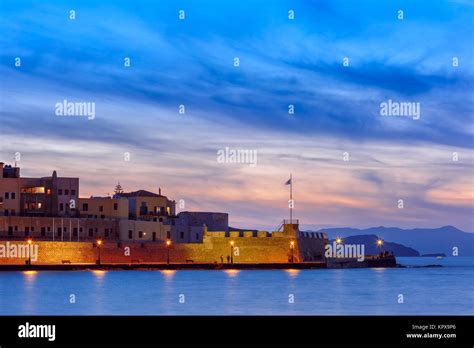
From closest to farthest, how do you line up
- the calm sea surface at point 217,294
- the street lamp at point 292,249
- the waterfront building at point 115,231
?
the calm sea surface at point 217,294, the waterfront building at point 115,231, the street lamp at point 292,249

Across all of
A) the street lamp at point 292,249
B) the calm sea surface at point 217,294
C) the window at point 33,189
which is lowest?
the calm sea surface at point 217,294

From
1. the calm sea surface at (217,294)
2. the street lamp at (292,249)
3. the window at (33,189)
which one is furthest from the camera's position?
the street lamp at (292,249)

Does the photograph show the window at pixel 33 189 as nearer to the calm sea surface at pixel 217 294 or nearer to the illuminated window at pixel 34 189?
the illuminated window at pixel 34 189

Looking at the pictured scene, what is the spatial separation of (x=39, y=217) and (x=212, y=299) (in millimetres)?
24766

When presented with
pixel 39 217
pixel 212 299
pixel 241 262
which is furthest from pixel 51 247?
pixel 212 299

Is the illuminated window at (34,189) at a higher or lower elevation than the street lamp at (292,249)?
higher

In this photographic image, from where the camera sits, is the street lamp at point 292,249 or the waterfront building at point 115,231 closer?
the waterfront building at point 115,231

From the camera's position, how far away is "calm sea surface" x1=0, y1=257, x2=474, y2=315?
4059 cm

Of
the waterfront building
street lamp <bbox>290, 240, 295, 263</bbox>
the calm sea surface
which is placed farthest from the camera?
street lamp <bbox>290, 240, 295, 263</bbox>

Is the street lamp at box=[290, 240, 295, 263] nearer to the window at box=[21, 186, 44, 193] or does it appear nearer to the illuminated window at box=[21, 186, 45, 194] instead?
the illuminated window at box=[21, 186, 45, 194]

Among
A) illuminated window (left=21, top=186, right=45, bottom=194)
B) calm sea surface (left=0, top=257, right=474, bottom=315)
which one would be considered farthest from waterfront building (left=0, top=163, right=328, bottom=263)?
calm sea surface (left=0, top=257, right=474, bottom=315)

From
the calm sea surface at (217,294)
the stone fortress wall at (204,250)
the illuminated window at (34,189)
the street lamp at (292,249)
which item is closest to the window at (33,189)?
the illuminated window at (34,189)

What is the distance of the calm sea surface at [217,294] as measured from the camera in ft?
133
